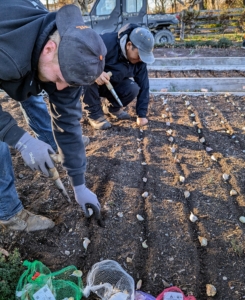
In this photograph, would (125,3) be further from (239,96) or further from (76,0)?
(239,96)

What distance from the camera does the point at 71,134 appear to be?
6.13ft

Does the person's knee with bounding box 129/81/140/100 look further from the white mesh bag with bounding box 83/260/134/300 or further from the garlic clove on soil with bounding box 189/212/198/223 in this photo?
the white mesh bag with bounding box 83/260/134/300

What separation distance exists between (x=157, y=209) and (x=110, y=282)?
71 cm

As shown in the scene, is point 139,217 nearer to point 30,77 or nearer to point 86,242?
point 86,242

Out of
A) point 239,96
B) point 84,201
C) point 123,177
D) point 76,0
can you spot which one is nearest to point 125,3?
point 76,0

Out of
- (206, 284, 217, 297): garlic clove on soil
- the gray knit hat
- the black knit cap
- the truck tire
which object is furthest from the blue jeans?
the truck tire

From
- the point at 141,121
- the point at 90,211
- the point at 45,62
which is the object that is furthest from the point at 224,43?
the point at 45,62

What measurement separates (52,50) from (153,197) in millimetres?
1377

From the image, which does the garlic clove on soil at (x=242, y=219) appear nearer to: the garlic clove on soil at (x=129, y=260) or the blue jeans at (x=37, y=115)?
the garlic clove on soil at (x=129, y=260)

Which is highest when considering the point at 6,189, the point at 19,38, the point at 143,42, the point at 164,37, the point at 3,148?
the point at 19,38

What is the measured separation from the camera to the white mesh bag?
1.57 metres

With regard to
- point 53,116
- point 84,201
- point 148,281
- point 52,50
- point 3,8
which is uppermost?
point 3,8

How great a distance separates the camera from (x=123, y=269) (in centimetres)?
180

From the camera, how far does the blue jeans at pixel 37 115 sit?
8.32 feet
